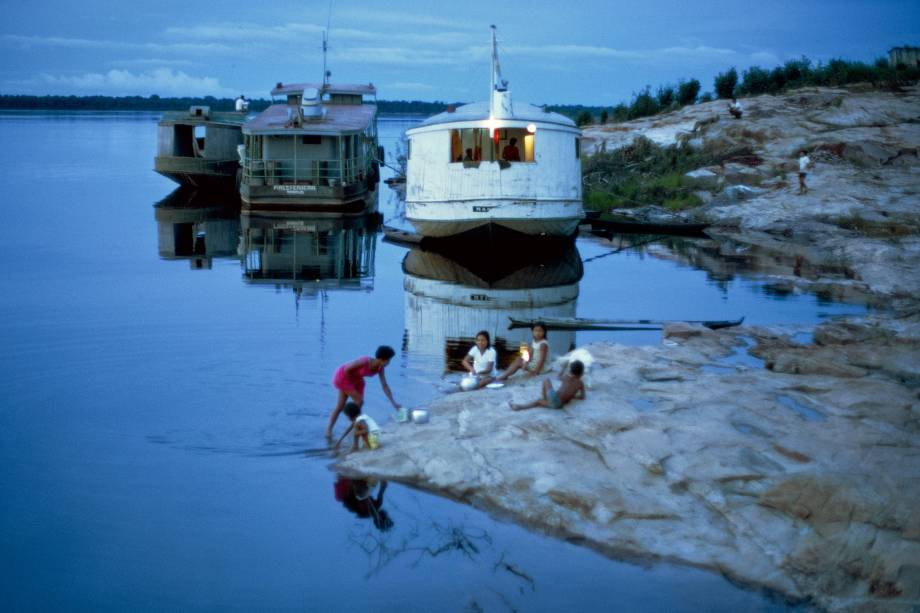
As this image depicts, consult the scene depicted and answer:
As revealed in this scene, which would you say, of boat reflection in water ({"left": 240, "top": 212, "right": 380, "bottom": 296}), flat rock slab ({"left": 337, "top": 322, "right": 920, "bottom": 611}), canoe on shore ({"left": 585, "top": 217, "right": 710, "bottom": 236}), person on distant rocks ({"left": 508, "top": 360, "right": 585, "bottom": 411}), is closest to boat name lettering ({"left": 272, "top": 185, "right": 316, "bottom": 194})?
boat reflection in water ({"left": 240, "top": 212, "right": 380, "bottom": 296})

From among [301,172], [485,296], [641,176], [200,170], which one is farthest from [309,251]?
[641,176]

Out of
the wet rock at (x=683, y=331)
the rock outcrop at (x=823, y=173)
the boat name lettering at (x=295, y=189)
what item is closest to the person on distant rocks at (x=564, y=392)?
the wet rock at (x=683, y=331)

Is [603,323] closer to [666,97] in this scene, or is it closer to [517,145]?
[517,145]

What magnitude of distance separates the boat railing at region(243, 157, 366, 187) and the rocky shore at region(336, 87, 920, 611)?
2372 cm

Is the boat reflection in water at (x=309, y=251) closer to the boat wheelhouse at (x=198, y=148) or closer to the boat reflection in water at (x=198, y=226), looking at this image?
the boat reflection in water at (x=198, y=226)

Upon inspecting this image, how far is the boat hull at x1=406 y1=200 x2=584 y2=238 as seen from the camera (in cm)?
2658

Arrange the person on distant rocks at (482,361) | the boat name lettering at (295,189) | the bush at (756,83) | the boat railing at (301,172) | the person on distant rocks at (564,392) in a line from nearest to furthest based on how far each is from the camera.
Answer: the person on distant rocks at (564,392)
the person on distant rocks at (482,361)
the boat name lettering at (295,189)
the boat railing at (301,172)
the bush at (756,83)

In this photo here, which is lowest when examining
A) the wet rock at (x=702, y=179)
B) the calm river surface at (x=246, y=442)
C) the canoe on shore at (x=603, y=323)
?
A: the calm river surface at (x=246, y=442)

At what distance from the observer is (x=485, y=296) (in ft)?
74.9

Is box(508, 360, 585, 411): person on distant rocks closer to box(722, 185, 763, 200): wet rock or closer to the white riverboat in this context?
the white riverboat

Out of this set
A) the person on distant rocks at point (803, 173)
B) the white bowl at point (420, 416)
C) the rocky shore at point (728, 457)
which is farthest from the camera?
the person on distant rocks at point (803, 173)

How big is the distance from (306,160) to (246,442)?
27.5m

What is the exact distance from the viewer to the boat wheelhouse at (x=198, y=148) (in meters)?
44.5

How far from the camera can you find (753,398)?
39.7 ft
